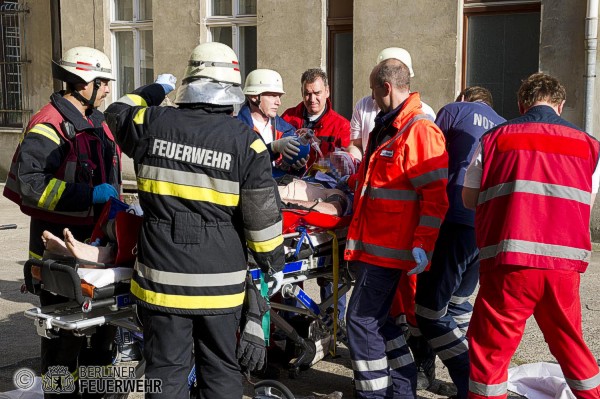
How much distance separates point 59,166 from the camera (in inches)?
164

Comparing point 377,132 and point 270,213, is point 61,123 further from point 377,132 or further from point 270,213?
point 377,132

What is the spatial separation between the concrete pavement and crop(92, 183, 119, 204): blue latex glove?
1.53 metres

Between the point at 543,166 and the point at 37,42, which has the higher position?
the point at 37,42

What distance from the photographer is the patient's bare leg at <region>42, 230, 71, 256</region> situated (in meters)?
3.80

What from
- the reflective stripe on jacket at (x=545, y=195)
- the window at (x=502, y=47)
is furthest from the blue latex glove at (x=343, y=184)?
the window at (x=502, y=47)

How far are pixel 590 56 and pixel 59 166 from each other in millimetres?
6228

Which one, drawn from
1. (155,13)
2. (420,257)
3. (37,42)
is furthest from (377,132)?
(37,42)

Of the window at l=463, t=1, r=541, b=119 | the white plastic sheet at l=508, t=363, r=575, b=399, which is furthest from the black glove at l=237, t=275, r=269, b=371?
the window at l=463, t=1, r=541, b=119

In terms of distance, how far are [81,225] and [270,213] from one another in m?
1.35

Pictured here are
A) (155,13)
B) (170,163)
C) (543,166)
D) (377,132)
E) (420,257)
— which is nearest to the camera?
(170,163)

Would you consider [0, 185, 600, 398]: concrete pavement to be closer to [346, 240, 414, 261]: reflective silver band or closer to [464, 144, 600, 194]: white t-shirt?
[346, 240, 414, 261]: reflective silver band

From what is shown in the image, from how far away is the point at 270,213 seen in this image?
11.3ft

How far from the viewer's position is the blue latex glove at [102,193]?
4137 millimetres

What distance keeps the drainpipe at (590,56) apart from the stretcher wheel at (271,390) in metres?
5.60
